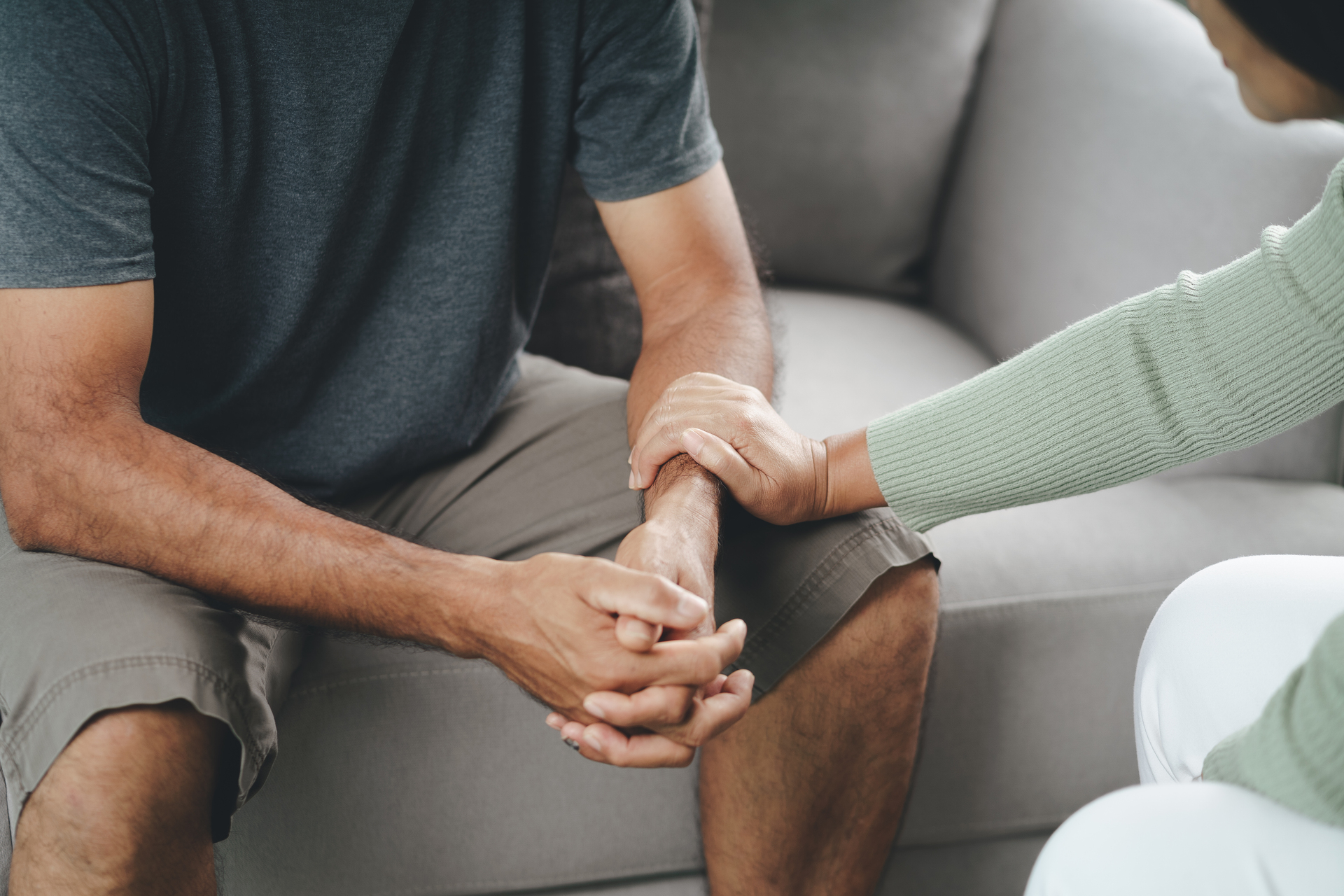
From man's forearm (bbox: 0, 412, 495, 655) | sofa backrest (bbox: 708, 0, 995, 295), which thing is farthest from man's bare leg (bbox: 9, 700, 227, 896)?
sofa backrest (bbox: 708, 0, 995, 295)

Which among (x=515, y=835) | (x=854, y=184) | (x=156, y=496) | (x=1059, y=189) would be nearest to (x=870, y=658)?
(x=515, y=835)

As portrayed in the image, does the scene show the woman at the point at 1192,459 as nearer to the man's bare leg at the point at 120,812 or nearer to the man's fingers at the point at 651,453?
the man's fingers at the point at 651,453

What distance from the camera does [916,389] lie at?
139cm

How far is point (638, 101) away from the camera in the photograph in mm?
1052

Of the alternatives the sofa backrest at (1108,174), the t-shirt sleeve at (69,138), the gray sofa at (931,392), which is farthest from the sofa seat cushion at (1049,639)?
the t-shirt sleeve at (69,138)

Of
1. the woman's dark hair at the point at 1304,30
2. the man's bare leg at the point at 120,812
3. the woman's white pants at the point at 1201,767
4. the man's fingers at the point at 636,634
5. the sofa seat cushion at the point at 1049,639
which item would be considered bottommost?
the sofa seat cushion at the point at 1049,639

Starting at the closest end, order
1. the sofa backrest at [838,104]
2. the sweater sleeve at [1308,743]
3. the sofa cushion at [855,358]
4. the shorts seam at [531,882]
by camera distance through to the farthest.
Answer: the sweater sleeve at [1308,743], the shorts seam at [531,882], the sofa cushion at [855,358], the sofa backrest at [838,104]

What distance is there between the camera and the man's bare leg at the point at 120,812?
67 centimetres

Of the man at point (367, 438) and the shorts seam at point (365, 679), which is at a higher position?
the man at point (367, 438)

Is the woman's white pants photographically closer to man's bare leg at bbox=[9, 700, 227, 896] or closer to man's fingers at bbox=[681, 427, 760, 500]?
man's fingers at bbox=[681, 427, 760, 500]

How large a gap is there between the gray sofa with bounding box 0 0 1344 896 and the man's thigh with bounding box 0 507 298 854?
0.16m

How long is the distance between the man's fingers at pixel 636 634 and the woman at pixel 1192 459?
0.20m

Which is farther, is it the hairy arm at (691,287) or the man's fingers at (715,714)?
the hairy arm at (691,287)

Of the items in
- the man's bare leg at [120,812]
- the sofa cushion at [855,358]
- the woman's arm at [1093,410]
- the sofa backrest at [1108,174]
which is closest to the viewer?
the man's bare leg at [120,812]
